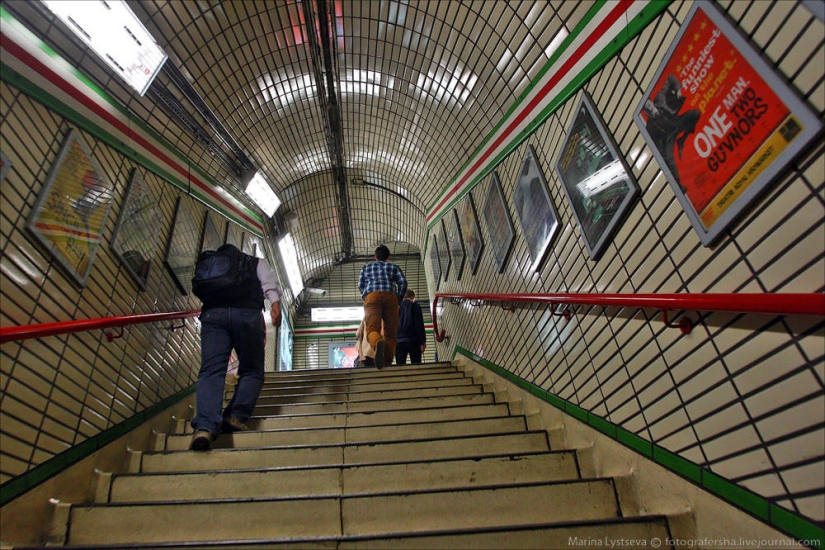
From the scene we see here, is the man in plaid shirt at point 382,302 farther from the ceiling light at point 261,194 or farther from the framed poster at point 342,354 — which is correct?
the framed poster at point 342,354

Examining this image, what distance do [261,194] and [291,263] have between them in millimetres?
3220

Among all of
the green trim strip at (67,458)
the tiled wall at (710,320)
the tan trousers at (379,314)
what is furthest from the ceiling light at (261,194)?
the tiled wall at (710,320)

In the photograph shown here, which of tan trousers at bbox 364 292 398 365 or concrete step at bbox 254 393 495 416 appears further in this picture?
tan trousers at bbox 364 292 398 365

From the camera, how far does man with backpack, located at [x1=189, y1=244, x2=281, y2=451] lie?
2.80 meters

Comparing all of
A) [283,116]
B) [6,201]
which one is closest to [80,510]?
[6,201]

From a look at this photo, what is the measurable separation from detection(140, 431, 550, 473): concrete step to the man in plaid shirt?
2237 millimetres

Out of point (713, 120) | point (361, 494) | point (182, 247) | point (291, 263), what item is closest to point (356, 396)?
point (361, 494)

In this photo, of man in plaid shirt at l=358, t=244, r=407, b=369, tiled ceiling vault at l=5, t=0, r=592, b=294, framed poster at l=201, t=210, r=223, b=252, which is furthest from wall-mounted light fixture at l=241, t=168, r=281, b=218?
man in plaid shirt at l=358, t=244, r=407, b=369

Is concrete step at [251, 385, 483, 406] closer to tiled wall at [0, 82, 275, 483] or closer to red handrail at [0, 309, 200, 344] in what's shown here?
tiled wall at [0, 82, 275, 483]

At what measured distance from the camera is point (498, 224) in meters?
4.04

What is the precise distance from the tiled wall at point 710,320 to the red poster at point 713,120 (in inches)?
2.9

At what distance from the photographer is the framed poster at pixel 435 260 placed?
7020 millimetres

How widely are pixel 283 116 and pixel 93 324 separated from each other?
13.3ft

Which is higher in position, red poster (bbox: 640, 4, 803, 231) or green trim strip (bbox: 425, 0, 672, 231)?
green trim strip (bbox: 425, 0, 672, 231)
